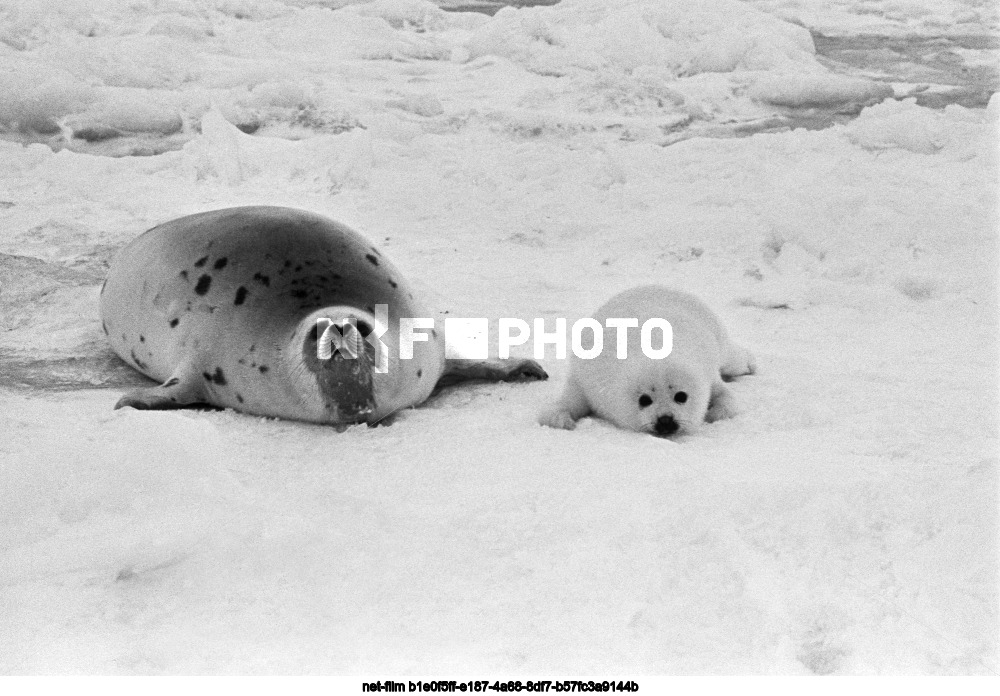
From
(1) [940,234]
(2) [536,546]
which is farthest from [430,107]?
(2) [536,546]

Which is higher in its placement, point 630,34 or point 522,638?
point 630,34

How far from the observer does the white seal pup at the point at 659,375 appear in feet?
7.75

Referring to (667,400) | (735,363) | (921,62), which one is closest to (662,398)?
(667,400)

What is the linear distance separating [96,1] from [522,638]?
4.97 metres

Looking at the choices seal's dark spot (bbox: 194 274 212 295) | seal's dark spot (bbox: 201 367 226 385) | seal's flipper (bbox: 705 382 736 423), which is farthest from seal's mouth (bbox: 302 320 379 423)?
seal's flipper (bbox: 705 382 736 423)

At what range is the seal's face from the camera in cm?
234

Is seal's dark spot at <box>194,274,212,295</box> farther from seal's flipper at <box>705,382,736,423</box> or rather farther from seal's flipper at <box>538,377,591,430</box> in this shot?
seal's flipper at <box>705,382,736,423</box>

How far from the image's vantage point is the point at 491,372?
2.78 m

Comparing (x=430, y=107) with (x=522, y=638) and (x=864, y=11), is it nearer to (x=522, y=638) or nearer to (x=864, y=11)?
(x=864, y=11)

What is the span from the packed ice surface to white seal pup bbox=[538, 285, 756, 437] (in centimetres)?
6

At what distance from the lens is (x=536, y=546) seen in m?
1.79

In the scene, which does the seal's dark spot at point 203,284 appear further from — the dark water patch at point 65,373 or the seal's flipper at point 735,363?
the seal's flipper at point 735,363

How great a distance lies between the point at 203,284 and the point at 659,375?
3.61 feet

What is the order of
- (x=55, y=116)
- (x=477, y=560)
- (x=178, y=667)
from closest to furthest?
(x=178, y=667)
(x=477, y=560)
(x=55, y=116)
